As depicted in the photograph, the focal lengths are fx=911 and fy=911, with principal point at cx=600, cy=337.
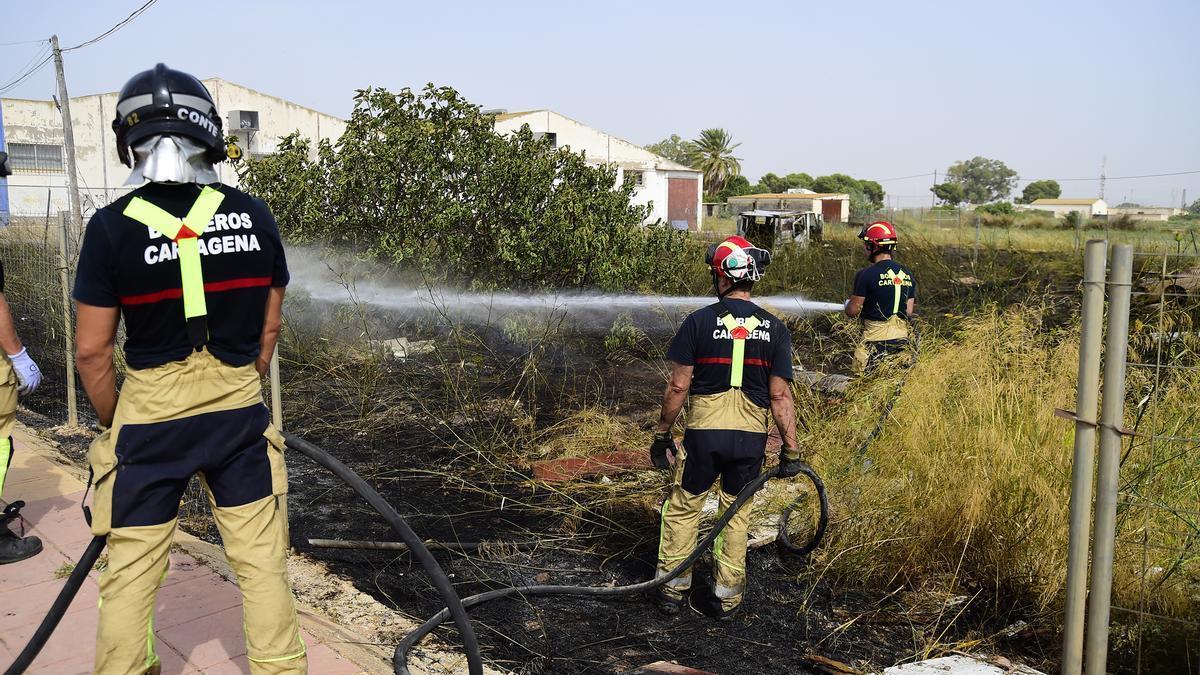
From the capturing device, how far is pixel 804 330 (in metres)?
11.2

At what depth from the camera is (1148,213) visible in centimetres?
2986

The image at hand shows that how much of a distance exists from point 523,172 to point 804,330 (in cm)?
396

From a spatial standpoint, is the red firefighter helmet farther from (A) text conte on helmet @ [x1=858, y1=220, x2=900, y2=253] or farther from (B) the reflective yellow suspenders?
(B) the reflective yellow suspenders

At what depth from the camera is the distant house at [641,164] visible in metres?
41.4

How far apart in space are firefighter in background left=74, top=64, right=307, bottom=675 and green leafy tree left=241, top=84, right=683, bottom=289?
7.14 meters

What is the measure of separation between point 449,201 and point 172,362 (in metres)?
7.53

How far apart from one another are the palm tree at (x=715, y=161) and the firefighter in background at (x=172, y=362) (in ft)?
252

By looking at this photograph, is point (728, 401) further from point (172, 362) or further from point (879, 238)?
point (879, 238)

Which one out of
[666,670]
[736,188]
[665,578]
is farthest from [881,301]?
[736,188]

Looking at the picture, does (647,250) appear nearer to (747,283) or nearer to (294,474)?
(294,474)

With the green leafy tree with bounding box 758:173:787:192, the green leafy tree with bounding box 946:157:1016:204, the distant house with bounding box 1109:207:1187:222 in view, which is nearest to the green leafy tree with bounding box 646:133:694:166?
the green leafy tree with bounding box 758:173:787:192

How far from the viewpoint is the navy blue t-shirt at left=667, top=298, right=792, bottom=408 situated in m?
4.21

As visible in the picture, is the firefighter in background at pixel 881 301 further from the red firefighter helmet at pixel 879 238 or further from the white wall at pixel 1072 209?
the white wall at pixel 1072 209

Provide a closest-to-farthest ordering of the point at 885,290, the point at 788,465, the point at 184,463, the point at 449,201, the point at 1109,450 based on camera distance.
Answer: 1. the point at 184,463
2. the point at 1109,450
3. the point at 788,465
4. the point at 885,290
5. the point at 449,201
